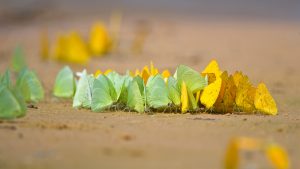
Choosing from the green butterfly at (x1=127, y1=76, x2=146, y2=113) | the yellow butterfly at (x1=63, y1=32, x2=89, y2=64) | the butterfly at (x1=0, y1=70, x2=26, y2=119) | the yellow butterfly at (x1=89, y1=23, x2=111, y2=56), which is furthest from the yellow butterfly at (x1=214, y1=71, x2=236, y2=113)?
the yellow butterfly at (x1=89, y1=23, x2=111, y2=56)

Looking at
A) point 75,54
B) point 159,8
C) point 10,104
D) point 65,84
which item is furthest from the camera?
point 159,8

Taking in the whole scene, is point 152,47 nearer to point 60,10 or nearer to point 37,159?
point 60,10

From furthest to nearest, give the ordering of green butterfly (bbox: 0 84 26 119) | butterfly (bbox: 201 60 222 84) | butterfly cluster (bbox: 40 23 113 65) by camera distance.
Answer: butterfly cluster (bbox: 40 23 113 65), butterfly (bbox: 201 60 222 84), green butterfly (bbox: 0 84 26 119)

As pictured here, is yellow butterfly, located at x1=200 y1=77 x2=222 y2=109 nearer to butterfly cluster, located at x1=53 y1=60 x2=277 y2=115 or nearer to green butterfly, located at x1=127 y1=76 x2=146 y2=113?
butterfly cluster, located at x1=53 y1=60 x2=277 y2=115

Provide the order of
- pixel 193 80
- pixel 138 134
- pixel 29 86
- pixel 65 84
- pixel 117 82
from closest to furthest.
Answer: pixel 138 134
pixel 193 80
pixel 117 82
pixel 29 86
pixel 65 84

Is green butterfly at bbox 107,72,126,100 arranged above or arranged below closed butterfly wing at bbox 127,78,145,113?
above

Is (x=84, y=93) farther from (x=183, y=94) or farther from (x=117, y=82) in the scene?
(x=183, y=94)

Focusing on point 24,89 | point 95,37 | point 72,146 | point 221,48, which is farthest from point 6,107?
point 221,48

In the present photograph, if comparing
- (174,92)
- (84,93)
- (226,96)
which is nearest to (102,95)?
(84,93)
